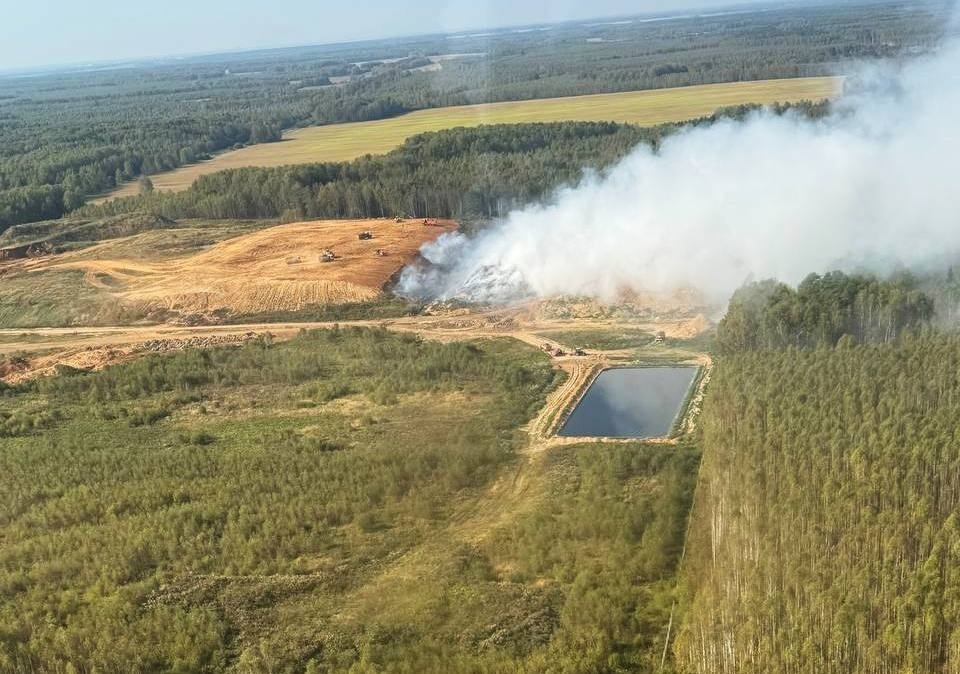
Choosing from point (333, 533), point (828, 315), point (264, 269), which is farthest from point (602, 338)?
point (264, 269)

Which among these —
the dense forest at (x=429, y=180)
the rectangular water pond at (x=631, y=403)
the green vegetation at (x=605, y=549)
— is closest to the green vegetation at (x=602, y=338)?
the rectangular water pond at (x=631, y=403)

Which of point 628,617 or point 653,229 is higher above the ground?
point 653,229

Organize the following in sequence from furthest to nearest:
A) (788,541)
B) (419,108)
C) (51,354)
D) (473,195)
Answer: (419,108)
(473,195)
(51,354)
(788,541)

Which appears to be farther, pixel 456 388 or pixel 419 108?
pixel 419 108

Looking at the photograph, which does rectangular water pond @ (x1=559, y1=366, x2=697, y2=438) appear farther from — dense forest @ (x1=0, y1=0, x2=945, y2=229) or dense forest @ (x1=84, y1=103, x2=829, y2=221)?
dense forest @ (x1=0, y1=0, x2=945, y2=229)

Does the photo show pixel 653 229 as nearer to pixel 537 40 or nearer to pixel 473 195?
pixel 473 195

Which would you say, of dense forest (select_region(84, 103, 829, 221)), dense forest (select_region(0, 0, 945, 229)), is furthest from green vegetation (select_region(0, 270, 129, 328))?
dense forest (select_region(0, 0, 945, 229))

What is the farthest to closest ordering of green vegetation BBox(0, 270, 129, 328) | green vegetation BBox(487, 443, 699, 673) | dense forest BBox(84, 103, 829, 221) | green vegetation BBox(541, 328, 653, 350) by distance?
dense forest BBox(84, 103, 829, 221)
green vegetation BBox(0, 270, 129, 328)
green vegetation BBox(541, 328, 653, 350)
green vegetation BBox(487, 443, 699, 673)

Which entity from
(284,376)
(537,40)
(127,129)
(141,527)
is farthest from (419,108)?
(141,527)

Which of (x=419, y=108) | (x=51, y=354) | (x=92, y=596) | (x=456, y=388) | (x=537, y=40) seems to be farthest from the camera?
(x=537, y=40)
